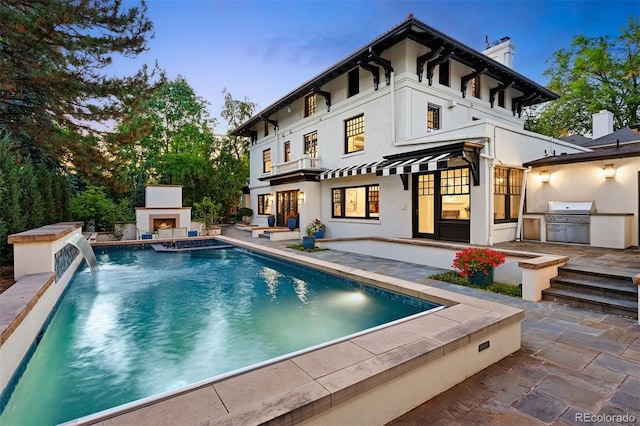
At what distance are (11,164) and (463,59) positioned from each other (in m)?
15.4

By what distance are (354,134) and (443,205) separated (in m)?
5.89

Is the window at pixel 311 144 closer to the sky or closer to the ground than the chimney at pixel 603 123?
closer to the ground

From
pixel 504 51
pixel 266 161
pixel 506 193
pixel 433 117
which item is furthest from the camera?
pixel 266 161

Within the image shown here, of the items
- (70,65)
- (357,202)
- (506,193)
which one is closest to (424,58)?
(506,193)

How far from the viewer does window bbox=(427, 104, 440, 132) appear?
1303 cm

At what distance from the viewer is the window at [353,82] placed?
14258 millimetres

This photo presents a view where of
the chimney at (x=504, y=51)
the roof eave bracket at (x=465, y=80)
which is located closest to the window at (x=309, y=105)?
the roof eave bracket at (x=465, y=80)

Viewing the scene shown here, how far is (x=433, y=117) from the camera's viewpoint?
1322 centimetres

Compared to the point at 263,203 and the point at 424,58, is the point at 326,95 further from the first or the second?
the point at 263,203

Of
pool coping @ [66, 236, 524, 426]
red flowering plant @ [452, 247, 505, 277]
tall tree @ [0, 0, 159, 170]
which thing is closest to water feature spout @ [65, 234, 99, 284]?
tall tree @ [0, 0, 159, 170]

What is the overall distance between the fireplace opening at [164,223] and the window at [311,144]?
8.89 metres

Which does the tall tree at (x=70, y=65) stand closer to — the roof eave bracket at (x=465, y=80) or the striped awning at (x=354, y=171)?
the striped awning at (x=354, y=171)

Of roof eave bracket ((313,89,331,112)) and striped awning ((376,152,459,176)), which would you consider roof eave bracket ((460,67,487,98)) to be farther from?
roof eave bracket ((313,89,331,112))

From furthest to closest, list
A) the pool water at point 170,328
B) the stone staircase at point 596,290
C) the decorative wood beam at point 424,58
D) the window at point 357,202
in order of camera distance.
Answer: the window at point 357,202 → the decorative wood beam at point 424,58 → the stone staircase at point 596,290 → the pool water at point 170,328
